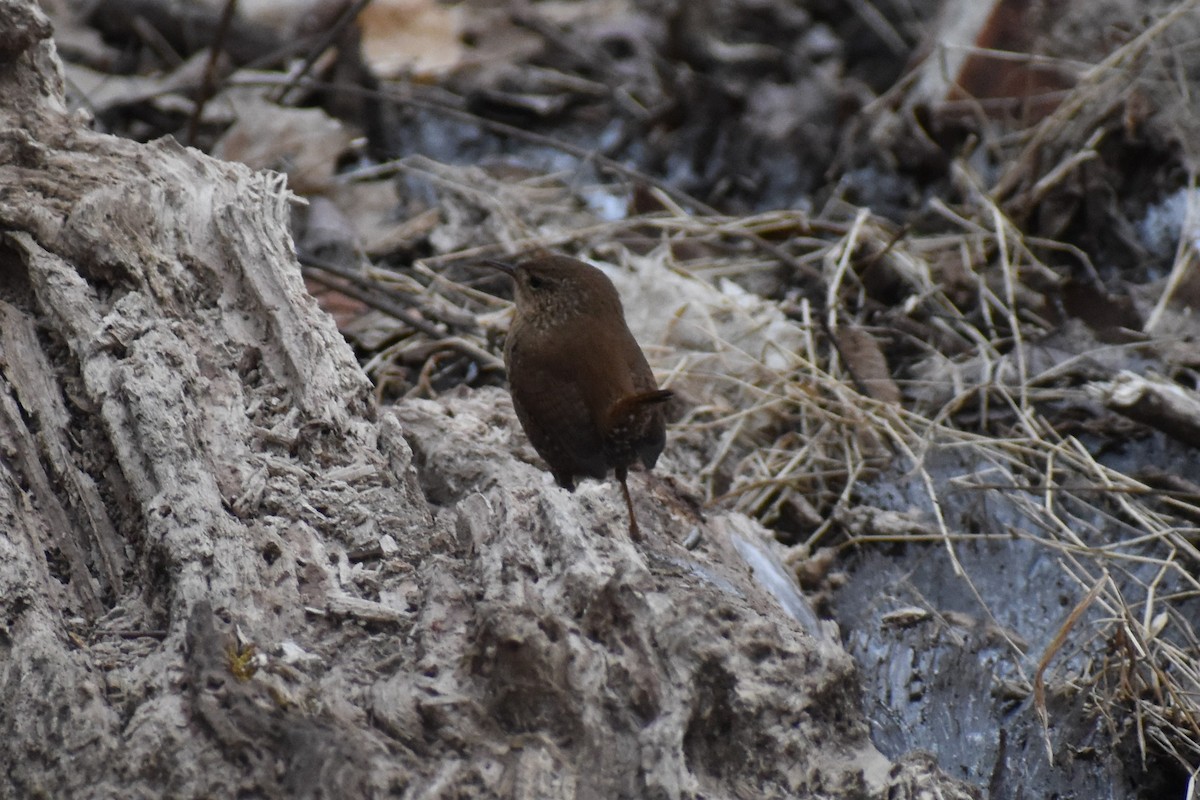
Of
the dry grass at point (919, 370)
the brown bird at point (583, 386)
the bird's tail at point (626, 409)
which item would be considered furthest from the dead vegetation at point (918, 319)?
the bird's tail at point (626, 409)

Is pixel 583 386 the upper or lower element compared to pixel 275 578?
lower

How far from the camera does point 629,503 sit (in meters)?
2.59

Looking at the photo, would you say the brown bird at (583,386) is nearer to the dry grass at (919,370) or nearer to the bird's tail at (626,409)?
the bird's tail at (626,409)

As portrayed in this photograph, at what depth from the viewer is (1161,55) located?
4.62 metres

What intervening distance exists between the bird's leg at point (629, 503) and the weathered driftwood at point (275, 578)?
0.03 meters

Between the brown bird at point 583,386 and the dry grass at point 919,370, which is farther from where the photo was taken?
the dry grass at point 919,370

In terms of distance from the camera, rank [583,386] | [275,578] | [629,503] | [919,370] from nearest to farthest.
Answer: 1. [275,578]
2. [629,503]
3. [583,386]
4. [919,370]

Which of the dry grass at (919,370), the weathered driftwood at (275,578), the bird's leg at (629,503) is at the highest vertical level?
the weathered driftwood at (275,578)

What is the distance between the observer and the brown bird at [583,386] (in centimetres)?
265

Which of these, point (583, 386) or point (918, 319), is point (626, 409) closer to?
point (583, 386)

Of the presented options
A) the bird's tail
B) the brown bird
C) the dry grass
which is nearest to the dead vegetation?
the dry grass

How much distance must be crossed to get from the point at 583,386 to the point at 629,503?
0.97 ft

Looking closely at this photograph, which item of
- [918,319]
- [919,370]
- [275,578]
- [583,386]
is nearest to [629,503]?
[583,386]

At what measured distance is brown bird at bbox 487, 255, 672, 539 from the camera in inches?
104
